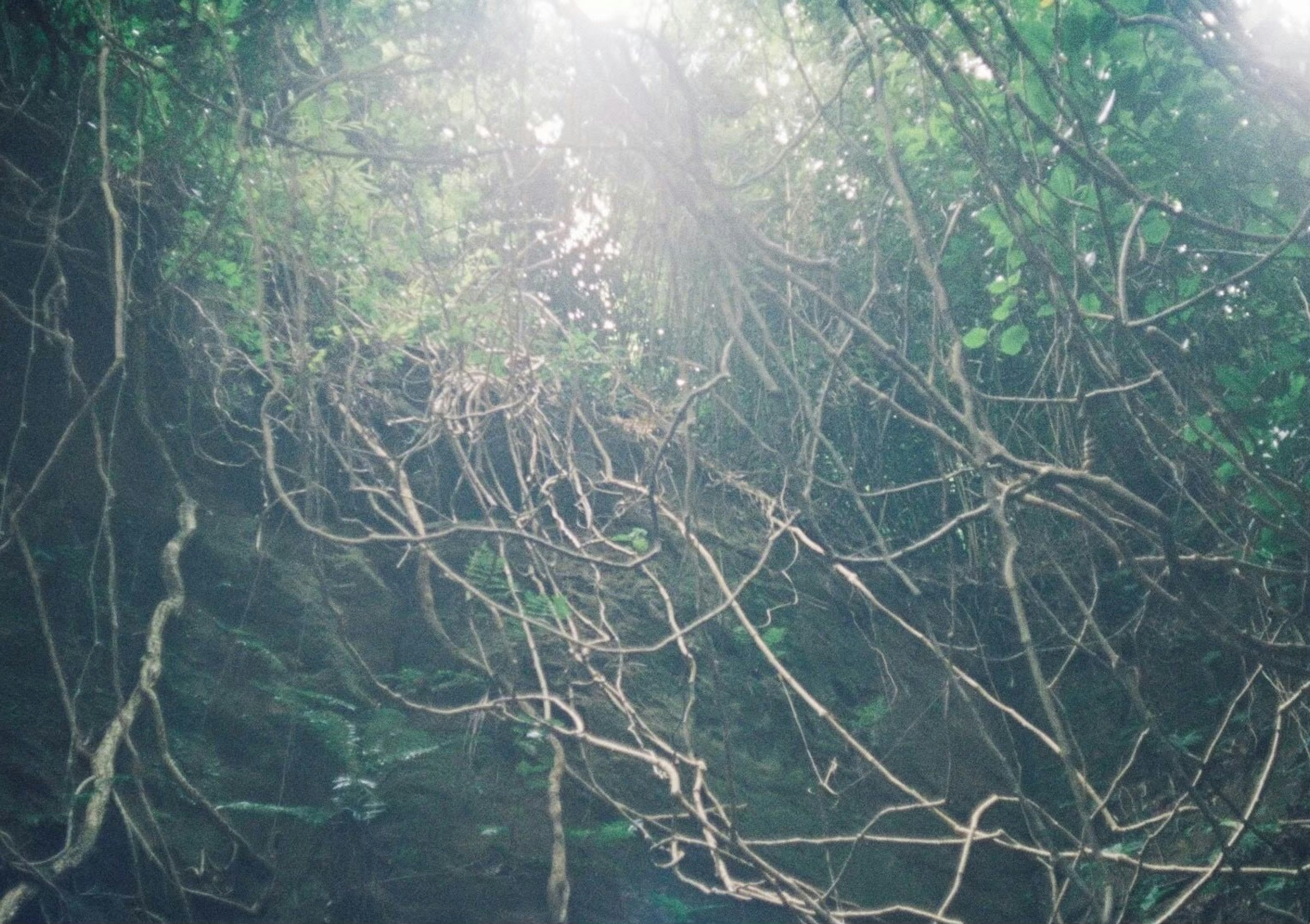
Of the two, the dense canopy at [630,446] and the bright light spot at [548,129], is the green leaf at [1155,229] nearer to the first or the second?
the dense canopy at [630,446]

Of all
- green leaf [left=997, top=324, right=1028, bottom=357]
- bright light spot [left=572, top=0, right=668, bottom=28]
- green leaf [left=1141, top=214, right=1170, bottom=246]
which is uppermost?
bright light spot [left=572, top=0, right=668, bottom=28]

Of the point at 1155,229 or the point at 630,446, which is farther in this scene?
the point at 630,446

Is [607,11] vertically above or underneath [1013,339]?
above

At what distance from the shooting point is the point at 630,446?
3.94m

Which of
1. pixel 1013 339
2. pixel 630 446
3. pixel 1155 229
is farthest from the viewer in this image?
pixel 630 446

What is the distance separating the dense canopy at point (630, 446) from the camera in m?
1.81

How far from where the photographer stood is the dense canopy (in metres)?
1.81

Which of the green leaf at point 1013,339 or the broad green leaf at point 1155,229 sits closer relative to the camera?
the broad green leaf at point 1155,229

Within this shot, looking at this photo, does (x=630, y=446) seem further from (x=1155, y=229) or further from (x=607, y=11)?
(x=607, y=11)

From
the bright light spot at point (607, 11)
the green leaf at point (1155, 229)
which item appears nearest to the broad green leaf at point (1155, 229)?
the green leaf at point (1155, 229)

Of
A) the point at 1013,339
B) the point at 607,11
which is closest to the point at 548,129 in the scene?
the point at 607,11

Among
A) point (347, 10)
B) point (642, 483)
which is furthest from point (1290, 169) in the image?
point (347, 10)

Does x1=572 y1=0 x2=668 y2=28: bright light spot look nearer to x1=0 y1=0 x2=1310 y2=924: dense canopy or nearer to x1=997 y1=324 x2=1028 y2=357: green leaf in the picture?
x1=0 y1=0 x2=1310 y2=924: dense canopy

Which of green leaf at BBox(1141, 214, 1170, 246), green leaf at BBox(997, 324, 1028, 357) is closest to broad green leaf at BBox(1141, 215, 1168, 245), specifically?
green leaf at BBox(1141, 214, 1170, 246)
